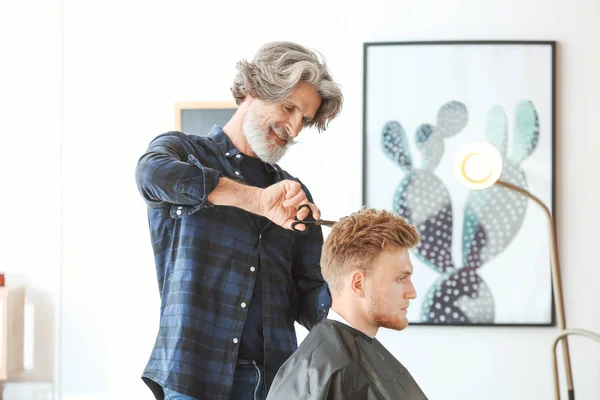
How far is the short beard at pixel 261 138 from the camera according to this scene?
1.84 m

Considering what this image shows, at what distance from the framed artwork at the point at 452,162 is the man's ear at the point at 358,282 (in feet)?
4.70

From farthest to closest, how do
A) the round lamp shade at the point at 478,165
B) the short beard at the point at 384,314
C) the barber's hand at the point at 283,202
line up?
the round lamp shade at the point at 478,165
the short beard at the point at 384,314
the barber's hand at the point at 283,202

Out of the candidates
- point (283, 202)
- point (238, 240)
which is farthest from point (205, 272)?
point (283, 202)

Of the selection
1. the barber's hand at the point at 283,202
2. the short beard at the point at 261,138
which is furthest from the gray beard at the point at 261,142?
the barber's hand at the point at 283,202

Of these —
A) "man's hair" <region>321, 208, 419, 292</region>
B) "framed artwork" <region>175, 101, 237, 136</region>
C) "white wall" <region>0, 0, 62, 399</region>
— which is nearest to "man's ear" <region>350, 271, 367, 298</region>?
"man's hair" <region>321, 208, 419, 292</region>

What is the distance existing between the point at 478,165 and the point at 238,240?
0.89m

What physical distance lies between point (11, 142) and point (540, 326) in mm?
2519

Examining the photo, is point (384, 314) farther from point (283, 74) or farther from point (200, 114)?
point (200, 114)

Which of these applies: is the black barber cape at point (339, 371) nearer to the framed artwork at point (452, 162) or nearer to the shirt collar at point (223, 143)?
the shirt collar at point (223, 143)

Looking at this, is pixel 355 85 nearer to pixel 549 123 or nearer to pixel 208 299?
pixel 549 123

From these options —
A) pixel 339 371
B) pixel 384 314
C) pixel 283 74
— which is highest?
pixel 283 74

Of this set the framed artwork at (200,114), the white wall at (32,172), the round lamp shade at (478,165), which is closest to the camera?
the round lamp shade at (478,165)

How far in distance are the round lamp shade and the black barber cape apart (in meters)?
0.69

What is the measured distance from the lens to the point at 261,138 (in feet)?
6.02
